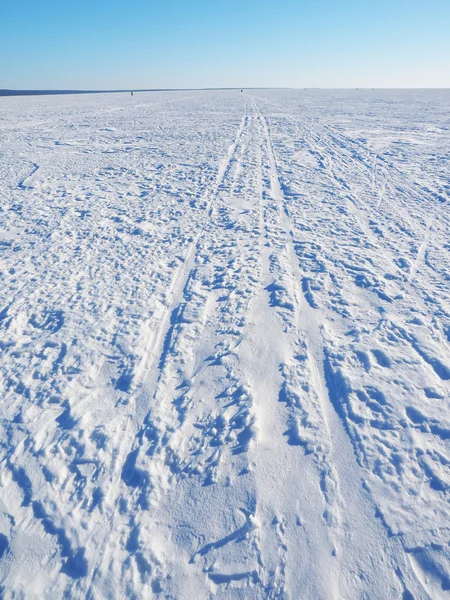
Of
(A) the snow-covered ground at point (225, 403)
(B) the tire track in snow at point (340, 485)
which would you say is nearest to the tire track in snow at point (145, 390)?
(A) the snow-covered ground at point (225, 403)

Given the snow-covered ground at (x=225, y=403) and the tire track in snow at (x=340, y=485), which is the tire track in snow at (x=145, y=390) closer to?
the snow-covered ground at (x=225, y=403)

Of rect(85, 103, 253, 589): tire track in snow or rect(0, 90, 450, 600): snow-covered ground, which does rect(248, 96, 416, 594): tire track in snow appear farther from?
rect(85, 103, 253, 589): tire track in snow

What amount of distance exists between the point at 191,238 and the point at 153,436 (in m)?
3.50

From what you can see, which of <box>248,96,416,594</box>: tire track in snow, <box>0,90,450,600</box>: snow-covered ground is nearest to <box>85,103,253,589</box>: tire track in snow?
<box>0,90,450,600</box>: snow-covered ground

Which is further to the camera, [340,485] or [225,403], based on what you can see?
[225,403]

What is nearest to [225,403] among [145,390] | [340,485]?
[145,390]

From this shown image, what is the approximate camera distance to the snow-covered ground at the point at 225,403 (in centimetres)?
197

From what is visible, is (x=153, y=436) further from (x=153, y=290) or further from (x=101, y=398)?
(x=153, y=290)

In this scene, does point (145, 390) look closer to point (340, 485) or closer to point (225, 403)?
point (225, 403)

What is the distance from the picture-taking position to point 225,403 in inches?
112

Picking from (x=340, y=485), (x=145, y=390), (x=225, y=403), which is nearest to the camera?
(x=340, y=485)

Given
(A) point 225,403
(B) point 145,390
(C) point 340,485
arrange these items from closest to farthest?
(C) point 340,485
(A) point 225,403
(B) point 145,390

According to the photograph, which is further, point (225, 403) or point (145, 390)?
point (145, 390)

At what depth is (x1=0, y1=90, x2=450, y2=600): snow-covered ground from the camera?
1967 mm
